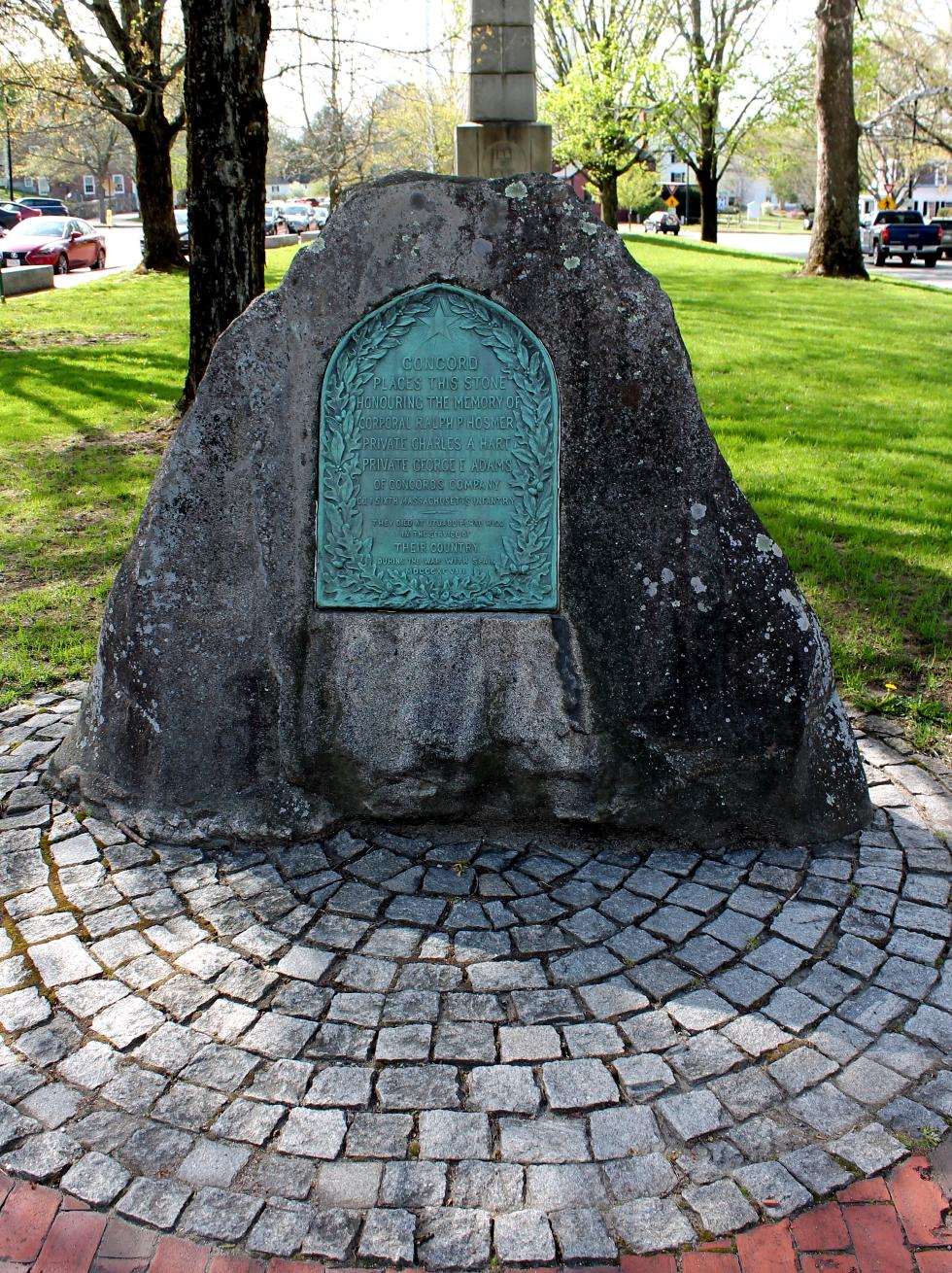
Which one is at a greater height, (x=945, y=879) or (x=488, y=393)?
(x=488, y=393)

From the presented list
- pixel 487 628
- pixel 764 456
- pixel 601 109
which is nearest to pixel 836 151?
pixel 764 456

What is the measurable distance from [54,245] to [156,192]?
618 centimetres

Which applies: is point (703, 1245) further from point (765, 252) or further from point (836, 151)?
point (765, 252)

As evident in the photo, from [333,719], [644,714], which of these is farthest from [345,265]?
[644,714]

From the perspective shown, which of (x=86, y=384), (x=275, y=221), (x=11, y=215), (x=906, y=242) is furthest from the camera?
(x=275, y=221)

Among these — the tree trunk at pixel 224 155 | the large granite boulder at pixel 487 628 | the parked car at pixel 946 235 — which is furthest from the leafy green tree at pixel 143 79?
the parked car at pixel 946 235

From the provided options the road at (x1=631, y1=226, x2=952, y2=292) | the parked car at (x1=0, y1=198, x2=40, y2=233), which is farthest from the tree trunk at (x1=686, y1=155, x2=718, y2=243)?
the parked car at (x1=0, y1=198, x2=40, y2=233)

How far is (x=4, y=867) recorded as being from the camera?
3.86 metres

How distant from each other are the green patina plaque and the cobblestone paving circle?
3.25ft

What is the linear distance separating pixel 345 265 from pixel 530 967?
2424mm

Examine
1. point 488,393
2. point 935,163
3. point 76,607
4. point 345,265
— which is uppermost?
point 935,163

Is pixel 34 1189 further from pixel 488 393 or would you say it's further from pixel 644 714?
pixel 488 393

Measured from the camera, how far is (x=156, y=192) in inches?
834

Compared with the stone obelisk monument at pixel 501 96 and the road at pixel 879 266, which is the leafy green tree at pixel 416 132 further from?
the stone obelisk monument at pixel 501 96
